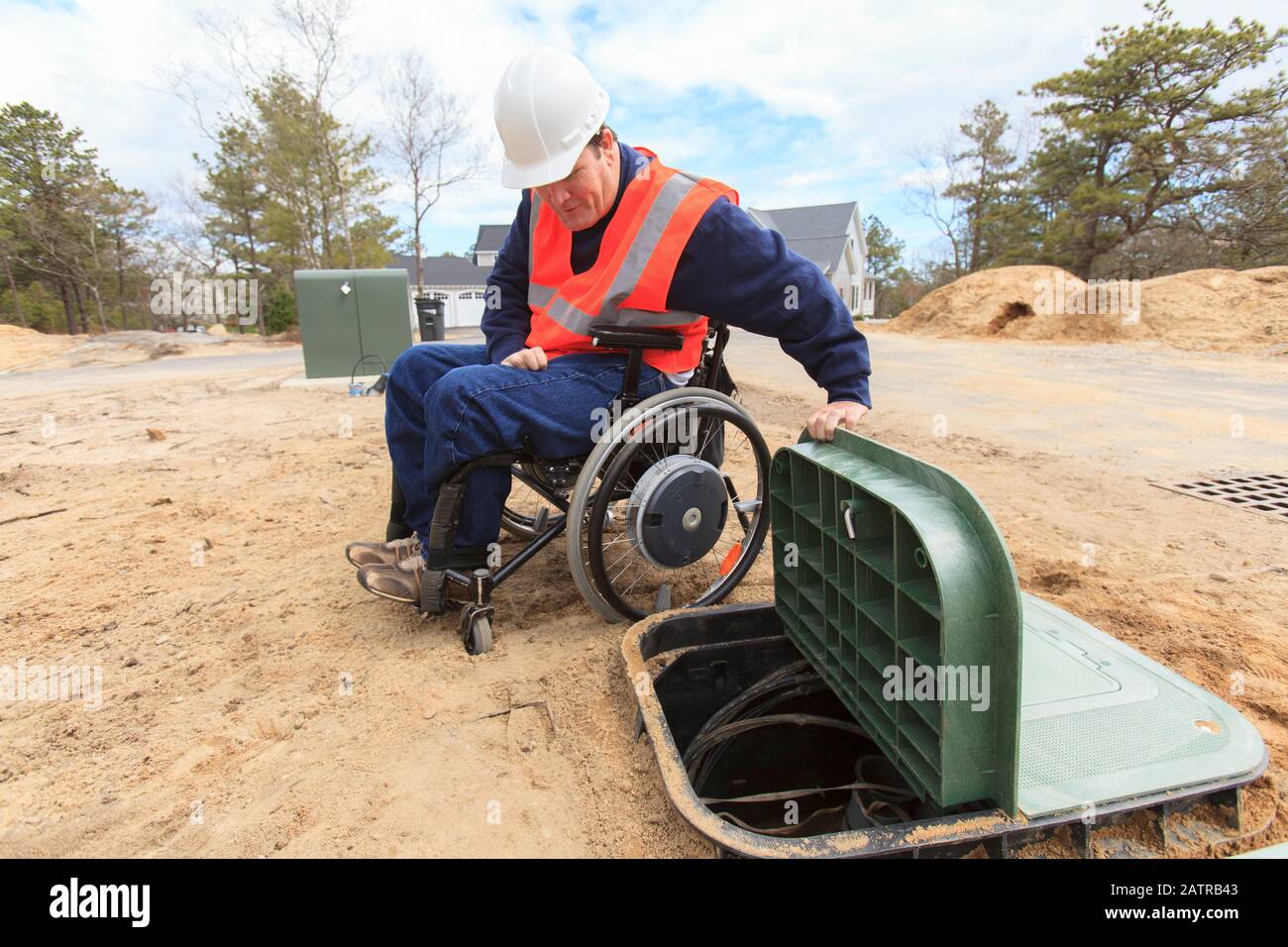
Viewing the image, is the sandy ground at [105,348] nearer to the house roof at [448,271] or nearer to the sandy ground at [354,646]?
the sandy ground at [354,646]

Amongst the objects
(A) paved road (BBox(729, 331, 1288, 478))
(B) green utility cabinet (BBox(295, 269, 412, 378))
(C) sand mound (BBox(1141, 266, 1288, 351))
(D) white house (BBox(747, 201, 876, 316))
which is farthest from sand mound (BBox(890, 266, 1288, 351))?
(D) white house (BBox(747, 201, 876, 316))

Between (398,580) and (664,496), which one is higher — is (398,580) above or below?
below

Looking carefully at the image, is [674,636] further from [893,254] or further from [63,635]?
[893,254]

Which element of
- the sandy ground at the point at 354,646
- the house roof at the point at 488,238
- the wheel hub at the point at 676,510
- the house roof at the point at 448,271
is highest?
the house roof at the point at 488,238

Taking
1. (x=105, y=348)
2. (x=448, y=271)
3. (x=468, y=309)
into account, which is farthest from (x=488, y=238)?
(x=105, y=348)

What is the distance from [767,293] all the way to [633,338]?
422mm

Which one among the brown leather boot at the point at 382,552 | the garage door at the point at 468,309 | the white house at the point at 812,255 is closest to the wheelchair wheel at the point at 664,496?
the brown leather boot at the point at 382,552

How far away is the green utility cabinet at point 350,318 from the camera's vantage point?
8.67 meters

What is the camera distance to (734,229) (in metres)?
2.00

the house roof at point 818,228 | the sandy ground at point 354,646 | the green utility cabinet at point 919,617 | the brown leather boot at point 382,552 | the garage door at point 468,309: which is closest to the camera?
the green utility cabinet at point 919,617

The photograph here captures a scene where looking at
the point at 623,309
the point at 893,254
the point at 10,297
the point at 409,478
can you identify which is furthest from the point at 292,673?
the point at 893,254

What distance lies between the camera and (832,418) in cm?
180

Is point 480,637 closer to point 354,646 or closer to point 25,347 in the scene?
point 354,646

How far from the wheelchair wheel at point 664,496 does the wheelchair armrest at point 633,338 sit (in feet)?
0.47
